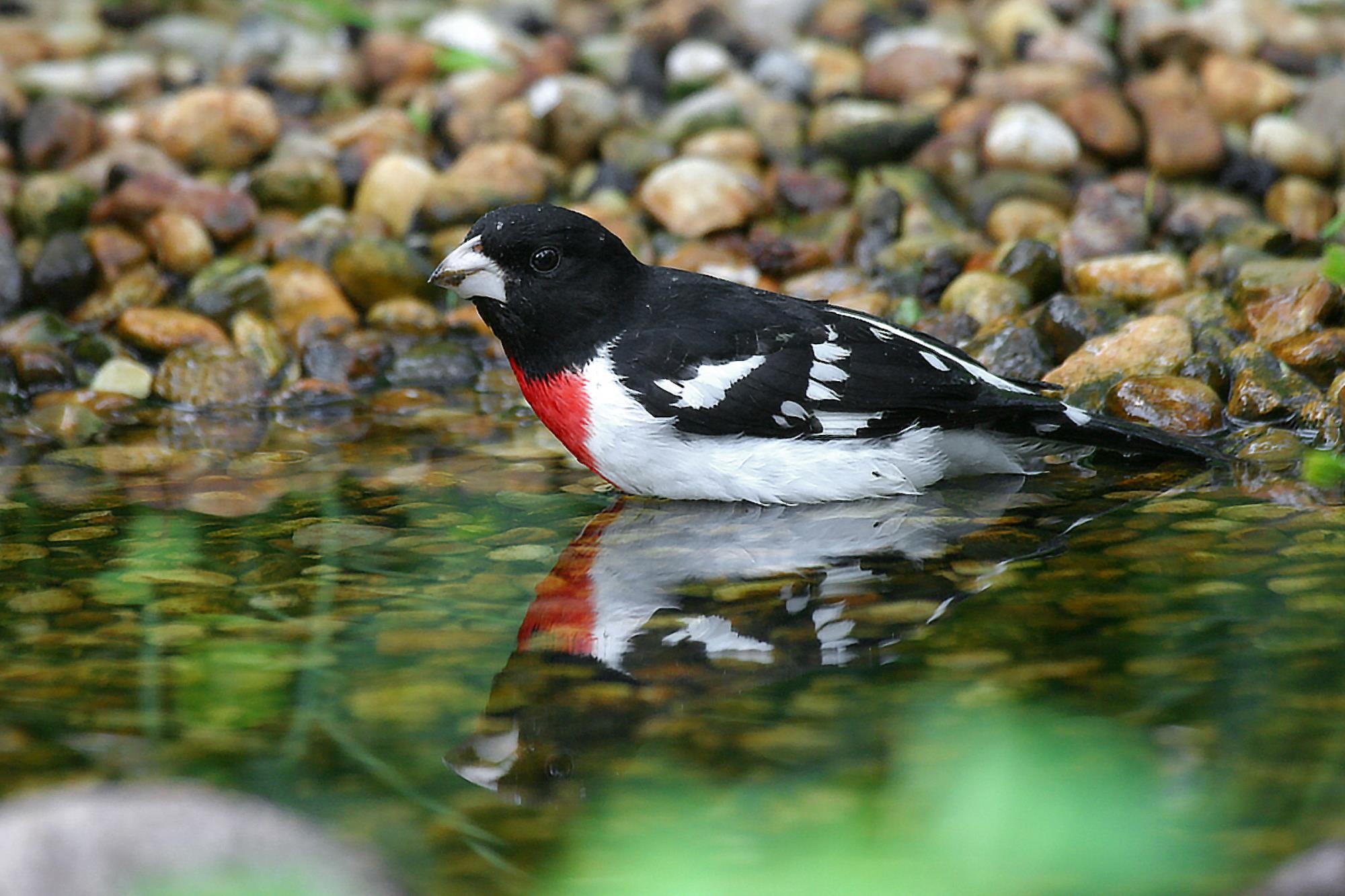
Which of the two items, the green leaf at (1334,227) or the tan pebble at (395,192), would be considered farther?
the tan pebble at (395,192)

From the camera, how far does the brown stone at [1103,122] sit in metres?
6.61

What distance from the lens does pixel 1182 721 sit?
97.3 inches

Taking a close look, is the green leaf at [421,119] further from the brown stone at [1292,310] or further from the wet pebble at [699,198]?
the brown stone at [1292,310]

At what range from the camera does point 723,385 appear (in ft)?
12.5

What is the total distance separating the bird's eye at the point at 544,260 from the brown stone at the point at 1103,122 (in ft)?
11.6

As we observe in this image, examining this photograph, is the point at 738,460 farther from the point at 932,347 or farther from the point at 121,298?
the point at 121,298

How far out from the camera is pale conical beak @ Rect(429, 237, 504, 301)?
392 cm

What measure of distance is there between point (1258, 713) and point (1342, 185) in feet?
15.0

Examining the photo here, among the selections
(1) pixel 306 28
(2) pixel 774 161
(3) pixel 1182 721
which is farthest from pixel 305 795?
(1) pixel 306 28

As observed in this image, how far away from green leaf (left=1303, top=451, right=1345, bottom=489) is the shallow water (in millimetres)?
254

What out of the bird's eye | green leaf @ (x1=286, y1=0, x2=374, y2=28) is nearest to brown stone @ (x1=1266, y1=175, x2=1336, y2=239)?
the bird's eye

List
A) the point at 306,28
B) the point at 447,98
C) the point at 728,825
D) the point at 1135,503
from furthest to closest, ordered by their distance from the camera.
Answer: the point at 306,28 < the point at 447,98 < the point at 1135,503 < the point at 728,825

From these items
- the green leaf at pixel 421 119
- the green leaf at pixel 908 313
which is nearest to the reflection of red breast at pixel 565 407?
the green leaf at pixel 908 313

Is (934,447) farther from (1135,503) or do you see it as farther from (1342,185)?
(1342,185)
